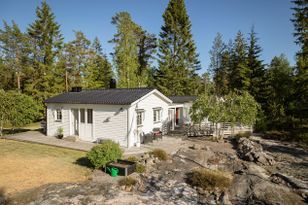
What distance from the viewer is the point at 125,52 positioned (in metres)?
30.7

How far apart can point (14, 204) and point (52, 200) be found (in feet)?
4.05

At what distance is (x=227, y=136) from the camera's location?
2141cm

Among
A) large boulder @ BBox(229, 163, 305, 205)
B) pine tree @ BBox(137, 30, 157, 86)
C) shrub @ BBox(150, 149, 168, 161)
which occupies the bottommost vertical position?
large boulder @ BBox(229, 163, 305, 205)

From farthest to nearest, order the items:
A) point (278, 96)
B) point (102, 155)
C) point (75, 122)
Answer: point (278, 96) → point (75, 122) → point (102, 155)

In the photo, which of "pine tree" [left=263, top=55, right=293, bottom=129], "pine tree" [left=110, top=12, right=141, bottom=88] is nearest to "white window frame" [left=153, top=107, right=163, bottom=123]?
"pine tree" [left=110, top=12, right=141, bottom=88]

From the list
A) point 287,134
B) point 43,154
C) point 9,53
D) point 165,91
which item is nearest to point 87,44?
point 9,53

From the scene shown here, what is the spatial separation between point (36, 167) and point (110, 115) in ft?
19.6

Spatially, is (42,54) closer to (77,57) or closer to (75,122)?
(77,57)

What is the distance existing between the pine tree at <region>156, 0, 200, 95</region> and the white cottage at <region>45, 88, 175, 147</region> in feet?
55.9

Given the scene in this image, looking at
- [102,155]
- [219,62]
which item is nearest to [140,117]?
[102,155]

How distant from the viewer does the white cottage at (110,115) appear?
15.0 meters

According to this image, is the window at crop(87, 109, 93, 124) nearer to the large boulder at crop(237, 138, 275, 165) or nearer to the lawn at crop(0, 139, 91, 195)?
the lawn at crop(0, 139, 91, 195)

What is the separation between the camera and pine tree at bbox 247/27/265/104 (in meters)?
29.2

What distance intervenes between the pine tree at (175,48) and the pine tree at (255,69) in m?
9.99
